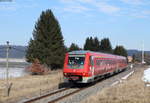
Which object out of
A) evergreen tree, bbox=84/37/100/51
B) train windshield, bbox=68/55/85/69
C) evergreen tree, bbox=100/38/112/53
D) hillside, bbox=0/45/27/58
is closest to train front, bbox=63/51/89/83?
train windshield, bbox=68/55/85/69

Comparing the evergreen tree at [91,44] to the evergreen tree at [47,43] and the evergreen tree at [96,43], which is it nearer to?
the evergreen tree at [96,43]

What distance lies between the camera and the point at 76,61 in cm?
2494

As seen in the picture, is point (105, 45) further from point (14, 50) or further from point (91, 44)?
point (14, 50)

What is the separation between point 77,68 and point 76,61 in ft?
2.21

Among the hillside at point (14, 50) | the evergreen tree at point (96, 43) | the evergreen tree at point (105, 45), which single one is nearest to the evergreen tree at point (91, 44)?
the evergreen tree at point (96, 43)

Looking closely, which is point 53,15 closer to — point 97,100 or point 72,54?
point 72,54

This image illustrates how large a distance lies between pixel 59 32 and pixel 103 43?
5183cm

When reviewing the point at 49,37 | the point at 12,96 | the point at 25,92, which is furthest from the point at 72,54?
the point at 49,37

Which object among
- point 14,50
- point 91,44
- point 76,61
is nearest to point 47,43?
point 76,61

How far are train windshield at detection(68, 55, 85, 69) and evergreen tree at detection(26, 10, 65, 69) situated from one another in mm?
31073

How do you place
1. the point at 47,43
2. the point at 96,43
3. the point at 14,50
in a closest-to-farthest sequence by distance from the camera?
1. the point at 47,43
2. the point at 96,43
3. the point at 14,50

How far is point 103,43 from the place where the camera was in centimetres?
10975

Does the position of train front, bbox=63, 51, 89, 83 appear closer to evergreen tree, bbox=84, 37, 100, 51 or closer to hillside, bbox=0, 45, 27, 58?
hillside, bbox=0, 45, 27, 58

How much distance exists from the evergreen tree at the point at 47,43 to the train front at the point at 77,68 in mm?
31073
